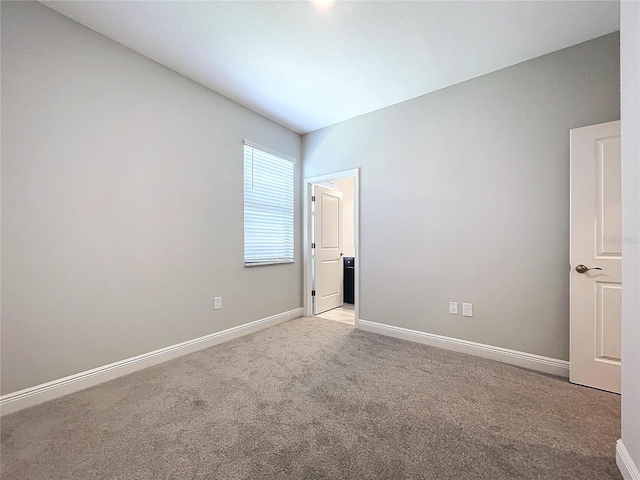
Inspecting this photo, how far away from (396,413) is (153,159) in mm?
2767

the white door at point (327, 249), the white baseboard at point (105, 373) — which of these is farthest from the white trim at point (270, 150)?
the white baseboard at point (105, 373)

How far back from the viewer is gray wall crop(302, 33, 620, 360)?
7.14 ft

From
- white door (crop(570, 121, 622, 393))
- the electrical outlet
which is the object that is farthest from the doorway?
white door (crop(570, 121, 622, 393))

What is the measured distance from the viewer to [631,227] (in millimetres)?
1176

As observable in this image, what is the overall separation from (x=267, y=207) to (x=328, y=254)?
1338 millimetres

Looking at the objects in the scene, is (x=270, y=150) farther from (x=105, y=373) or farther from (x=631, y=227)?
(x=631, y=227)

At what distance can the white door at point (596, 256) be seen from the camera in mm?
1901

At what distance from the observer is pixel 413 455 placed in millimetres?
1335

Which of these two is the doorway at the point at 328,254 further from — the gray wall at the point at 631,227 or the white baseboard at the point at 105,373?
the gray wall at the point at 631,227

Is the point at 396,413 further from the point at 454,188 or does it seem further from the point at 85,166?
the point at 85,166

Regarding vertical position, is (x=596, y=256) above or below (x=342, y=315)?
above

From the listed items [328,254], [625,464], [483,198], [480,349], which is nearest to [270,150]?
[328,254]

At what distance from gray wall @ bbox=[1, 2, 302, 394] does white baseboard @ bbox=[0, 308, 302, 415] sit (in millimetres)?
57

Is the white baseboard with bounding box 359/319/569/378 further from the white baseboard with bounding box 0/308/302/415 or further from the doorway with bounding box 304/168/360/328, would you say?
the white baseboard with bounding box 0/308/302/415
